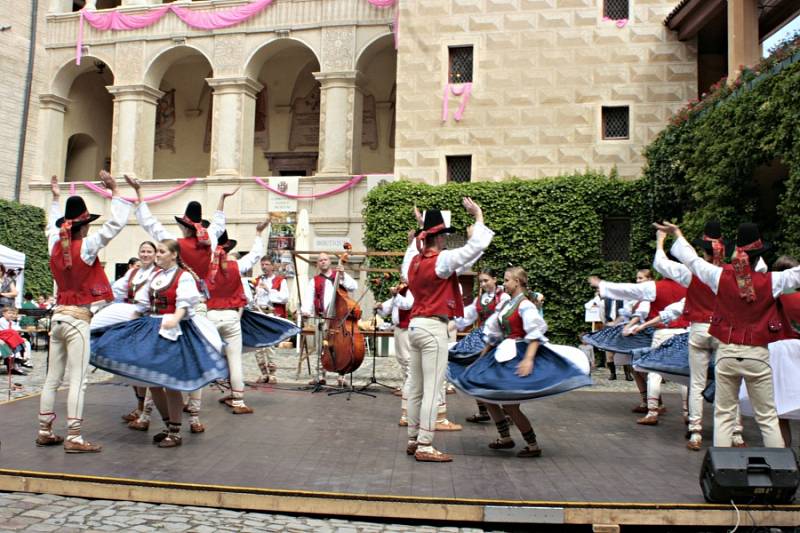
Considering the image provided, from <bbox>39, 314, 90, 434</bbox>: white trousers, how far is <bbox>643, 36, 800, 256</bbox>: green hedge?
34.3 ft

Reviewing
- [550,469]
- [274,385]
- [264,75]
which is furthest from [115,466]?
[264,75]

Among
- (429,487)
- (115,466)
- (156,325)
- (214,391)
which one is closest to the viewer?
(429,487)

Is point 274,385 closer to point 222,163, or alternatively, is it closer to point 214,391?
point 214,391

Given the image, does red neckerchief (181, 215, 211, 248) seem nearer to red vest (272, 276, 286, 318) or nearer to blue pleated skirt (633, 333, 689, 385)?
red vest (272, 276, 286, 318)

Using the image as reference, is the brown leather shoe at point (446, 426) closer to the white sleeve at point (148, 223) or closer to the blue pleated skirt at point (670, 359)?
the blue pleated skirt at point (670, 359)

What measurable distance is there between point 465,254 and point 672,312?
3.70 metres

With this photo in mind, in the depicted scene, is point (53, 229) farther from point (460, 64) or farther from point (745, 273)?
point (460, 64)

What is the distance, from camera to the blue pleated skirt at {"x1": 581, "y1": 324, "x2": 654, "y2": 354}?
10281 millimetres

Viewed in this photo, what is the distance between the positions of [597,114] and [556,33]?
2559 millimetres

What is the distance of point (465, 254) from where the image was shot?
6.50 m

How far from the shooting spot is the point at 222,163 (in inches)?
998

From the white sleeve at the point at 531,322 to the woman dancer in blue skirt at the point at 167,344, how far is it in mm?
2968

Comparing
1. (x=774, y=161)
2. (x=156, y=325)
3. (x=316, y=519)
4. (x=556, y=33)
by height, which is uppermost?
(x=556, y=33)

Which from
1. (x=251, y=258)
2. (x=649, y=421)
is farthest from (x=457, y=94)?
(x=649, y=421)
